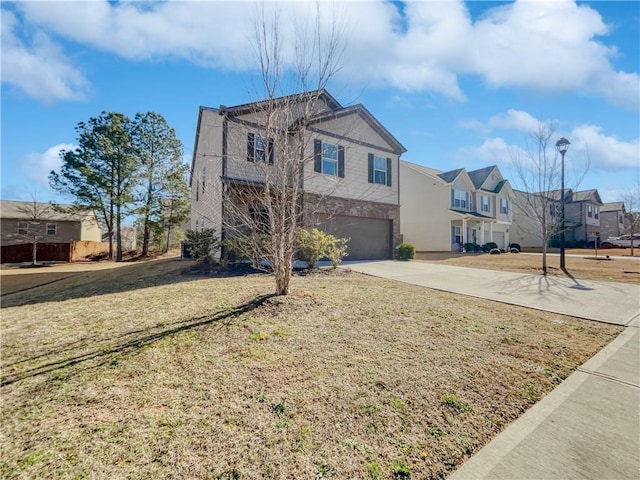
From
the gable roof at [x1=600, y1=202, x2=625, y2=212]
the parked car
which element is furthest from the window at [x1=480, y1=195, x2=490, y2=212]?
the gable roof at [x1=600, y1=202, x2=625, y2=212]

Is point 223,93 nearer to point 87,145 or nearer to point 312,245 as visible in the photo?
point 312,245

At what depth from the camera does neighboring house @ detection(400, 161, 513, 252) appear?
25.5 m

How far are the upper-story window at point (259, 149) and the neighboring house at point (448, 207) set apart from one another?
2201 centimetres

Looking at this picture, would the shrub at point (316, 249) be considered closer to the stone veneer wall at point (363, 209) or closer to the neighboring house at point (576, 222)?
the stone veneer wall at point (363, 209)

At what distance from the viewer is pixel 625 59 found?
9.28m

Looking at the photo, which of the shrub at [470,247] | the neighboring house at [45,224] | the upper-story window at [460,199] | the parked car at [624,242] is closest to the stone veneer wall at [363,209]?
the shrub at [470,247]

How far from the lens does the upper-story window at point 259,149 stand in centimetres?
548

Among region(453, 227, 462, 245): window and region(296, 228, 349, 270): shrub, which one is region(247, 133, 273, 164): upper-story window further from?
region(453, 227, 462, 245): window

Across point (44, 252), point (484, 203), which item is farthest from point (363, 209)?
point (44, 252)

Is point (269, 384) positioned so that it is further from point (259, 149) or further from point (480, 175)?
point (480, 175)

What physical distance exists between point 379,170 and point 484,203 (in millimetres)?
18547

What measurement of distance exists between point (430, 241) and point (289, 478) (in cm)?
2640

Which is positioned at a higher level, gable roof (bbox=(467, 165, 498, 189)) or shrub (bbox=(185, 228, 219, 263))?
gable roof (bbox=(467, 165, 498, 189))

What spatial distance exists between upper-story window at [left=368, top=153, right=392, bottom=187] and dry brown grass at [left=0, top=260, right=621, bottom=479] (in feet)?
39.1
